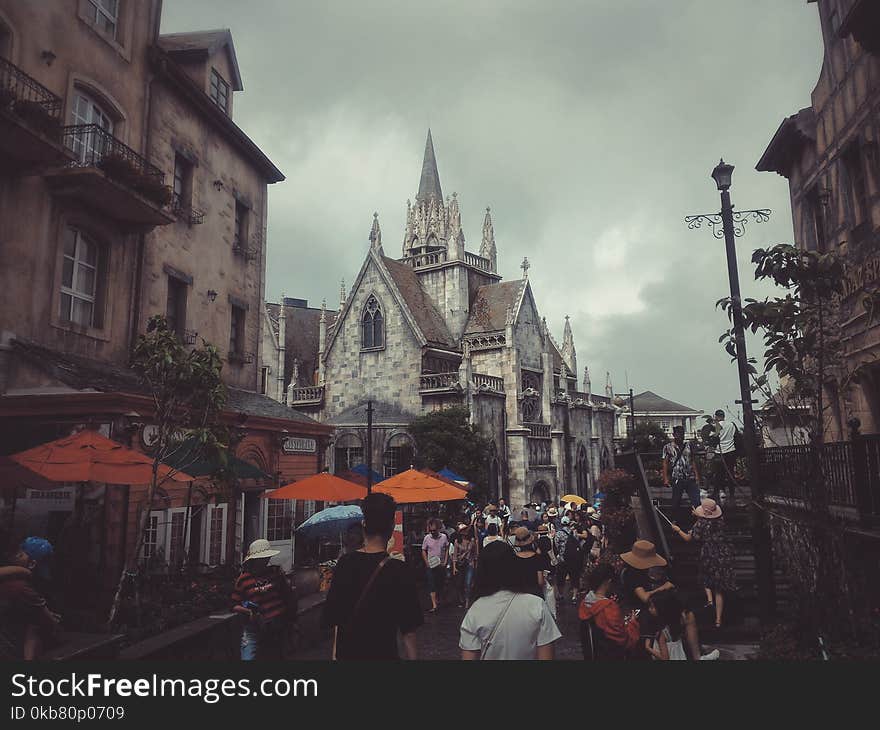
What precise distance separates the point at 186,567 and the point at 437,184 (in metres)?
46.1

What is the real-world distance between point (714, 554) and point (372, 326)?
108ft

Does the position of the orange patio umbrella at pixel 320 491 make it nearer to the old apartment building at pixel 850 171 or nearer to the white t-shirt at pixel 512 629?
the old apartment building at pixel 850 171

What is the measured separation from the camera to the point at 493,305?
44906 millimetres

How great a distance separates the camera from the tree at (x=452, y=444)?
3362cm

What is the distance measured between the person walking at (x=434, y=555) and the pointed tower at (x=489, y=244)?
36712mm

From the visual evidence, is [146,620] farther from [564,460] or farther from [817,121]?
[564,460]

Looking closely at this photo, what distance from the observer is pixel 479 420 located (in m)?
37.2

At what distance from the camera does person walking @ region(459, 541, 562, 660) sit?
394 centimetres

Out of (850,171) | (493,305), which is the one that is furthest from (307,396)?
(850,171)

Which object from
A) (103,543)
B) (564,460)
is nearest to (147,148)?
(103,543)

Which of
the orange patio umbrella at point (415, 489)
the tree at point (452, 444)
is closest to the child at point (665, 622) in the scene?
the orange patio umbrella at point (415, 489)

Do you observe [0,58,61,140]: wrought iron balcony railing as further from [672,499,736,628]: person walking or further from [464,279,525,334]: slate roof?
[464,279,525,334]: slate roof

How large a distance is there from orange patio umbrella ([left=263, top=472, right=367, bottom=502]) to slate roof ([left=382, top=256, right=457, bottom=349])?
25.6m

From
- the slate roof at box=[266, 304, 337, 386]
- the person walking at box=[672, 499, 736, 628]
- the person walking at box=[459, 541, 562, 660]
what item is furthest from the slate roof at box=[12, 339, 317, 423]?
the slate roof at box=[266, 304, 337, 386]
